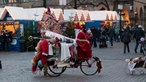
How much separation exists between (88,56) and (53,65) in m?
1.27

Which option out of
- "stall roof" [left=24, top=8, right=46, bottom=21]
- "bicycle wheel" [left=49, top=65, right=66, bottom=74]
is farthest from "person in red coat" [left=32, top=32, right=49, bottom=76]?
"stall roof" [left=24, top=8, right=46, bottom=21]

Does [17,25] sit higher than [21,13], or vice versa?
[21,13]

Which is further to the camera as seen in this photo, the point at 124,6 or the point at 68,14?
the point at 124,6

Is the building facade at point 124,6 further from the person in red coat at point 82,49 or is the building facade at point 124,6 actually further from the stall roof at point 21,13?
the person in red coat at point 82,49

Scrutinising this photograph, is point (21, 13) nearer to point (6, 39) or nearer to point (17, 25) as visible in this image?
point (17, 25)

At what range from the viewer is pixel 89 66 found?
16.3 metres

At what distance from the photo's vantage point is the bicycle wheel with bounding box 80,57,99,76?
1625 cm

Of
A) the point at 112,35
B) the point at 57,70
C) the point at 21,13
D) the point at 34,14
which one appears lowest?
the point at 112,35

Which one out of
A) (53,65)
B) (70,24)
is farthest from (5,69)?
(70,24)

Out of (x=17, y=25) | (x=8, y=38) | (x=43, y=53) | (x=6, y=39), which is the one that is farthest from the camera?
(x=17, y=25)

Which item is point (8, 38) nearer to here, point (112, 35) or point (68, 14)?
point (112, 35)

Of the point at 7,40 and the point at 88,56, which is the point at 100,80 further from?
the point at 7,40

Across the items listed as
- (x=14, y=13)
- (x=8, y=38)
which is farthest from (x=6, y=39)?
(x=14, y=13)

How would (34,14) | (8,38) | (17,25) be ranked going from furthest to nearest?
1. (34,14)
2. (17,25)
3. (8,38)
